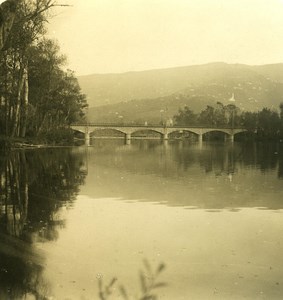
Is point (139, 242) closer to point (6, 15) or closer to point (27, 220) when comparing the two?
point (27, 220)

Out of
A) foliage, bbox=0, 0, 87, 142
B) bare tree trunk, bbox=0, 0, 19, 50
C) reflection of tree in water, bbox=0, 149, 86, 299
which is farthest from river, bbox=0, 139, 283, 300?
foliage, bbox=0, 0, 87, 142

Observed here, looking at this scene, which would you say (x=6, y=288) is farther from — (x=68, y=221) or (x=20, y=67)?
(x=20, y=67)

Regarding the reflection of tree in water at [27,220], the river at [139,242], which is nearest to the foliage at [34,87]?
the reflection of tree in water at [27,220]

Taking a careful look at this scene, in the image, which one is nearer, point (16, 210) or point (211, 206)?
point (16, 210)

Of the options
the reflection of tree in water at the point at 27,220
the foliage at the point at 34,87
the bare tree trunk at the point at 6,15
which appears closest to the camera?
the reflection of tree in water at the point at 27,220

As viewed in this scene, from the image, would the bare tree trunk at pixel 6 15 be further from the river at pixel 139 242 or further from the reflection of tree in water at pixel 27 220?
the river at pixel 139 242

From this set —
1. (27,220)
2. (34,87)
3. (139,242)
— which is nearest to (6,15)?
(27,220)

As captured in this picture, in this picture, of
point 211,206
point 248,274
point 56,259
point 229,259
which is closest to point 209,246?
point 229,259

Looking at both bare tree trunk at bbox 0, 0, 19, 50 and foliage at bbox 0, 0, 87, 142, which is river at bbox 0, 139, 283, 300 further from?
foliage at bbox 0, 0, 87, 142
